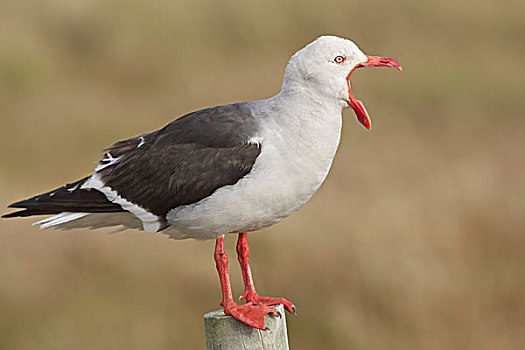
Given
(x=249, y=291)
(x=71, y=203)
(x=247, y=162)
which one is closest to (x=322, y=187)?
(x=249, y=291)

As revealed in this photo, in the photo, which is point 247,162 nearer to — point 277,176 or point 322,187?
point 277,176

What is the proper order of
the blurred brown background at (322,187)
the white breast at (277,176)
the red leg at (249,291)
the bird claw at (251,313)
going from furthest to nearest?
the blurred brown background at (322,187), the red leg at (249,291), the bird claw at (251,313), the white breast at (277,176)

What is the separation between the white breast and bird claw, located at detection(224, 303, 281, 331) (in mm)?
365

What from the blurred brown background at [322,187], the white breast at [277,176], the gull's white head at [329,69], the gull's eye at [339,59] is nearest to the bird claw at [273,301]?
the white breast at [277,176]

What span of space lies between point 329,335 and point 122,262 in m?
1.91

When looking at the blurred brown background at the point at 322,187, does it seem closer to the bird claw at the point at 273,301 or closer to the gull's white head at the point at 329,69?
the bird claw at the point at 273,301

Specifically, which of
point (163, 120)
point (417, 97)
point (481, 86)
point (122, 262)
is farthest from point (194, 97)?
point (122, 262)

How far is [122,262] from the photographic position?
22.3 ft

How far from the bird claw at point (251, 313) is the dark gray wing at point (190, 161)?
544 millimetres

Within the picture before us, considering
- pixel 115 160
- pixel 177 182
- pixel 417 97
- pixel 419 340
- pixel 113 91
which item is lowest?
pixel 419 340

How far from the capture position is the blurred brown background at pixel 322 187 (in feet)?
20.5

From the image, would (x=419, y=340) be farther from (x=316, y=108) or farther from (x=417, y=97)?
(x=417, y=97)

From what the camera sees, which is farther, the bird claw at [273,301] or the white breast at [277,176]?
the bird claw at [273,301]

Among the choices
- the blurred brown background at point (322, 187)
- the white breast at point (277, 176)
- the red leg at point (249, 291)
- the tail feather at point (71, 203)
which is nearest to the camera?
the white breast at point (277, 176)
